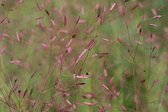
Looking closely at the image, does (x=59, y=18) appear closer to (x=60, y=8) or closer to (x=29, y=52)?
(x=60, y=8)

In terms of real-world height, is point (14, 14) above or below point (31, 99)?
above

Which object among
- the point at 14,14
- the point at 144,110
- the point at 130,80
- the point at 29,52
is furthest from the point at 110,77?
the point at 14,14

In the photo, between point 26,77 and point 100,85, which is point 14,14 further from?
point 100,85

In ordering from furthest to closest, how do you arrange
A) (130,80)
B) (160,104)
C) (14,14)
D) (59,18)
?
(14,14) < (59,18) < (130,80) < (160,104)

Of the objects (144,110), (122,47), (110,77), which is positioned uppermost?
(122,47)

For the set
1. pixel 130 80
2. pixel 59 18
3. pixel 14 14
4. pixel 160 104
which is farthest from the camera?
pixel 14 14

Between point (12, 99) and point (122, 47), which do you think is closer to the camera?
point (12, 99)
